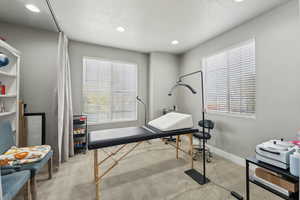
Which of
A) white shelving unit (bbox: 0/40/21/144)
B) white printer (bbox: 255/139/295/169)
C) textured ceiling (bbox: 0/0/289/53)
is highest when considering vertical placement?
textured ceiling (bbox: 0/0/289/53)

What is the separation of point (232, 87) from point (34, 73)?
410 cm

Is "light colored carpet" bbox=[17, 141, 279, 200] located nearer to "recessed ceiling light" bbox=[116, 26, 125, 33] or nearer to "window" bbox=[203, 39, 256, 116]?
"window" bbox=[203, 39, 256, 116]

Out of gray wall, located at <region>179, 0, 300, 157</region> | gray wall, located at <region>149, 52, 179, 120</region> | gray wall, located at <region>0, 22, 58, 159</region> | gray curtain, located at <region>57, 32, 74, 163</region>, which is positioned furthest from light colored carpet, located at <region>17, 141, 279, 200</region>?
gray wall, located at <region>149, 52, 179, 120</region>

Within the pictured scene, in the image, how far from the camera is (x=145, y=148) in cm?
327

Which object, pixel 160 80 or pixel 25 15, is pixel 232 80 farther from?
pixel 25 15

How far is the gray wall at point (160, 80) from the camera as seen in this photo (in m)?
3.83

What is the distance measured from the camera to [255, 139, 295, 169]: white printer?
46.9 inches

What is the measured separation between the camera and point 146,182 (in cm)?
193


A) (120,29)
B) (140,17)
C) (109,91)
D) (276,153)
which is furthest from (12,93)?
(276,153)

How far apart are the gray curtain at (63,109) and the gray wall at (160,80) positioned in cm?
213

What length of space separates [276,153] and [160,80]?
3052 millimetres

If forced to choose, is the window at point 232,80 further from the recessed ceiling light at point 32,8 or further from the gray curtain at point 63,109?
the recessed ceiling light at point 32,8

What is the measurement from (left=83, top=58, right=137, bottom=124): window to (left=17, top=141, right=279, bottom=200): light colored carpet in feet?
4.02

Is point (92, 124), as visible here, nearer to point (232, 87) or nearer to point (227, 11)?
point (232, 87)
